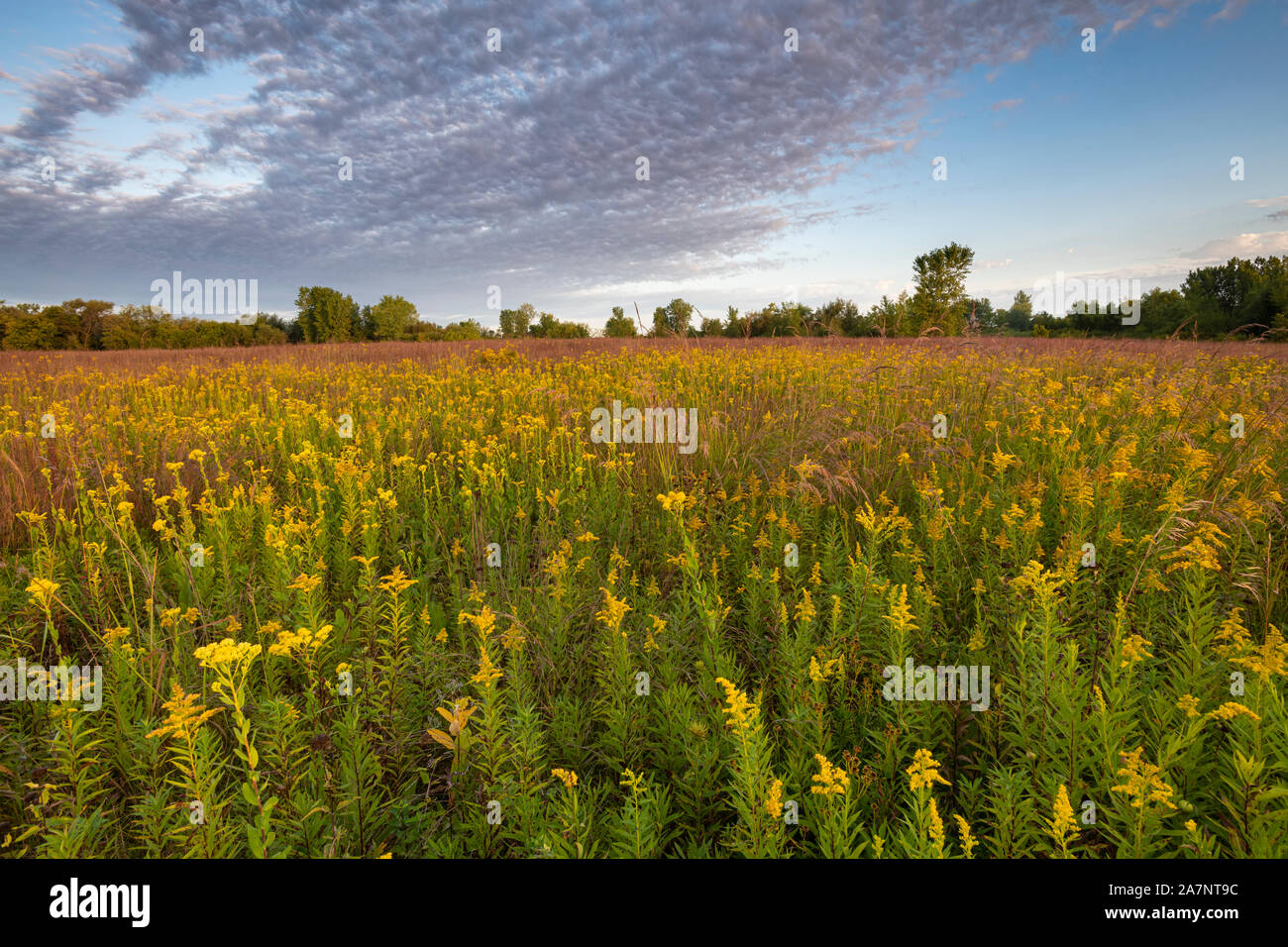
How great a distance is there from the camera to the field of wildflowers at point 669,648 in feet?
5.15

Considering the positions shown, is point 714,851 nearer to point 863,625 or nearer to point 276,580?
point 863,625

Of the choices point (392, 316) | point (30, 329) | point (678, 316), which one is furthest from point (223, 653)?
point (392, 316)

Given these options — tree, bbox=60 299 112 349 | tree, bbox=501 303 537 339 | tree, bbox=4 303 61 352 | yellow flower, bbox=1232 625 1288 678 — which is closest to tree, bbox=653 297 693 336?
yellow flower, bbox=1232 625 1288 678

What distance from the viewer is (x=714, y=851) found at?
173cm

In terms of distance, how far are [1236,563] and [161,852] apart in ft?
15.2

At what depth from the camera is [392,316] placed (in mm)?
42469

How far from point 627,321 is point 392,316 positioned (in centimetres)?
3698

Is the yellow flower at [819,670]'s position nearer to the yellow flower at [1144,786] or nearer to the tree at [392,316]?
the yellow flower at [1144,786]

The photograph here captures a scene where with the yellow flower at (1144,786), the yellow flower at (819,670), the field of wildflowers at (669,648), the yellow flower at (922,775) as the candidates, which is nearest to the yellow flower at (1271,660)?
the field of wildflowers at (669,648)

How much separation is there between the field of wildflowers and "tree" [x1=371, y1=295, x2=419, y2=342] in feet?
123

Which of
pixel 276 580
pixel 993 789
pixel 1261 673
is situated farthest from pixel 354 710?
pixel 1261 673

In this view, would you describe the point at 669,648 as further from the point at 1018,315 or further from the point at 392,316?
the point at 392,316

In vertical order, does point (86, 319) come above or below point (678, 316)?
above

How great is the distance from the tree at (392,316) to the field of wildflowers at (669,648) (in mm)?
37637
